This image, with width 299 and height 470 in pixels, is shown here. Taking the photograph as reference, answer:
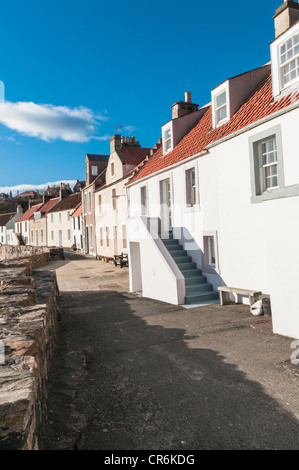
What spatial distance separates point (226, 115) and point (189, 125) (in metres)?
4.35

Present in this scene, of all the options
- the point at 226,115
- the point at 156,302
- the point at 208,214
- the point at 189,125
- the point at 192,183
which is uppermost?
the point at 189,125

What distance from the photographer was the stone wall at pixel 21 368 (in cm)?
263

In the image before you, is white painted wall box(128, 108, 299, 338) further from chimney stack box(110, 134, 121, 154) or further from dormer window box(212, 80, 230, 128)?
chimney stack box(110, 134, 121, 154)

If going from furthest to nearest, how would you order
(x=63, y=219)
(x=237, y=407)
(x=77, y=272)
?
1. (x=63, y=219)
2. (x=77, y=272)
3. (x=237, y=407)

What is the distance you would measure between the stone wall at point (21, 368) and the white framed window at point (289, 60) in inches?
361

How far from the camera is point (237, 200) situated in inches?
412

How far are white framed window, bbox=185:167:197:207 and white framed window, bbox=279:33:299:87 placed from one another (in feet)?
16.5

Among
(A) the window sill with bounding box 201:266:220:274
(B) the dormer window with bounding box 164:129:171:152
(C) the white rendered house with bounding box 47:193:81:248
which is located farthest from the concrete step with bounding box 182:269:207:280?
(C) the white rendered house with bounding box 47:193:81:248

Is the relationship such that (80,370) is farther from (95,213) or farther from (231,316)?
(95,213)

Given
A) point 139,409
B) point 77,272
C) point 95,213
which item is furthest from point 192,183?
point 95,213

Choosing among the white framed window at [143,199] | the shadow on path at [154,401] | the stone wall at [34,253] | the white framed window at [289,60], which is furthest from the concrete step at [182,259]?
the stone wall at [34,253]

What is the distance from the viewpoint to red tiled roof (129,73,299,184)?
962cm

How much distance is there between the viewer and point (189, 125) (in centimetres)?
1648

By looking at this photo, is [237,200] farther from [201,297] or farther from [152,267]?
[152,267]
